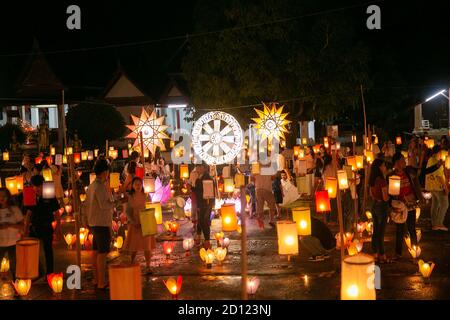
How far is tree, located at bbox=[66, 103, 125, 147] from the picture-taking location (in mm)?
33281

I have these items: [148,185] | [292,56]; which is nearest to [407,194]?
[148,185]

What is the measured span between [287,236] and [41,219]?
3.82 m

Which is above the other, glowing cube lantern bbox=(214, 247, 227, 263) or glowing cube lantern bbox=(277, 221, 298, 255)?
glowing cube lantern bbox=(277, 221, 298, 255)

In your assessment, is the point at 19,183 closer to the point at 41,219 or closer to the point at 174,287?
the point at 41,219

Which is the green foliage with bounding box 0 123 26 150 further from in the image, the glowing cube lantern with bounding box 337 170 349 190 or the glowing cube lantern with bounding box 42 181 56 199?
the glowing cube lantern with bounding box 337 170 349 190

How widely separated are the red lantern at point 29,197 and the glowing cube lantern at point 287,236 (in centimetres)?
392

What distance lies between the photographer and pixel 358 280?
6137 mm

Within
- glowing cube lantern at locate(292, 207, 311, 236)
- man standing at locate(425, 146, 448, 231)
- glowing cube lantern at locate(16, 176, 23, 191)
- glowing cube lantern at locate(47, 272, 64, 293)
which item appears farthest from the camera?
glowing cube lantern at locate(16, 176, 23, 191)

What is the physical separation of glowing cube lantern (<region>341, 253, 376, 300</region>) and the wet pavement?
2.38 meters

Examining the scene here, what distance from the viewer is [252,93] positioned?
2892 cm

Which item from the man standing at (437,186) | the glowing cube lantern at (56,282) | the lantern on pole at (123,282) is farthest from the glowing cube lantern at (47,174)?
the lantern on pole at (123,282)

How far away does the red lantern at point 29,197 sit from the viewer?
10102 millimetres

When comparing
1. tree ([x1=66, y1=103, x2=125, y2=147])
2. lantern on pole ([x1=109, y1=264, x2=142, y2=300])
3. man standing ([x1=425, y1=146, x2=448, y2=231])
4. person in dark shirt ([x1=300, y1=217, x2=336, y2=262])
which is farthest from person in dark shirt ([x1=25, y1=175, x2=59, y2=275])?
tree ([x1=66, y1=103, x2=125, y2=147])

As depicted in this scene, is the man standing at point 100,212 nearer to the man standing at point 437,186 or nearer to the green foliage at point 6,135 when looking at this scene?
the man standing at point 437,186
